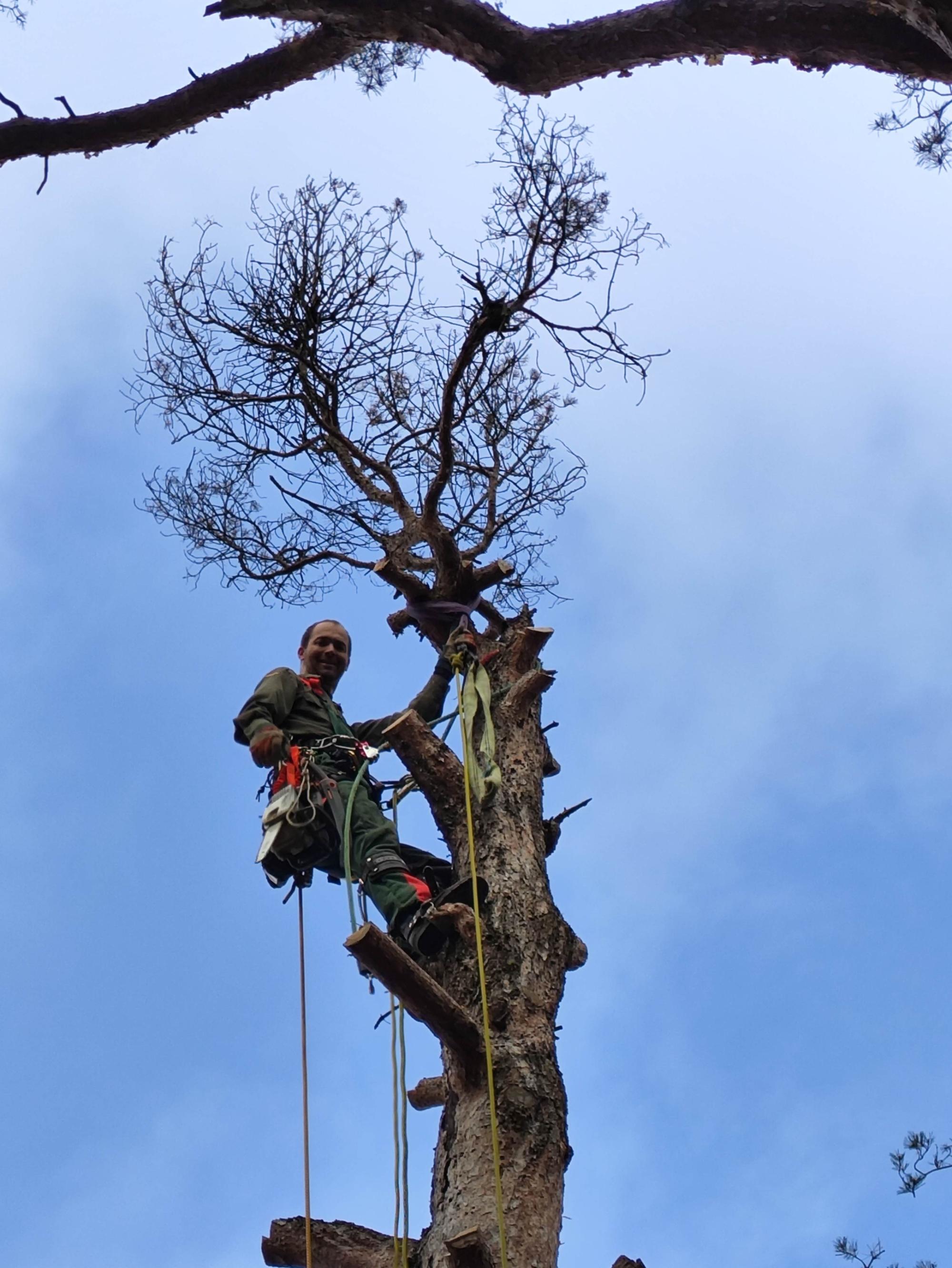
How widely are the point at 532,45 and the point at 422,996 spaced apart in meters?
2.42

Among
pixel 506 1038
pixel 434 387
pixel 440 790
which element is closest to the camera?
pixel 506 1038

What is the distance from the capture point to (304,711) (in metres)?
4.66

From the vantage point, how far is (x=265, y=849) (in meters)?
4.14

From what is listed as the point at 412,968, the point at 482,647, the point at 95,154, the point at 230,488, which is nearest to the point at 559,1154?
the point at 412,968

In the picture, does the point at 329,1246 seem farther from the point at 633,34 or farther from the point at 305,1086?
the point at 633,34

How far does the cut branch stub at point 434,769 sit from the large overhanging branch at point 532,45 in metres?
1.80

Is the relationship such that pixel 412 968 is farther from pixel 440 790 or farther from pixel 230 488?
pixel 230 488

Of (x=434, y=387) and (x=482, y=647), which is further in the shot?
(x=434, y=387)

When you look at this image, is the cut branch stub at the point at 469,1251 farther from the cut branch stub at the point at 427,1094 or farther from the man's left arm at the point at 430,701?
the man's left arm at the point at 430,701

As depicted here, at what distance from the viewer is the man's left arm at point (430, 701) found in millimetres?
4691

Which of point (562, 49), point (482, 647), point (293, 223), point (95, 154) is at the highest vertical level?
point (293, 223)

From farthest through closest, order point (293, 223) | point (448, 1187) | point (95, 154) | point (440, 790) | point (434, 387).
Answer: point (434, 387) < point (293, 223) < point (95, 154) < point (440, 790) < point (448, 1187)

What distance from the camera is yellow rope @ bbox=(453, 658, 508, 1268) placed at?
281cm

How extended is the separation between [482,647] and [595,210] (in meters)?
1.74
